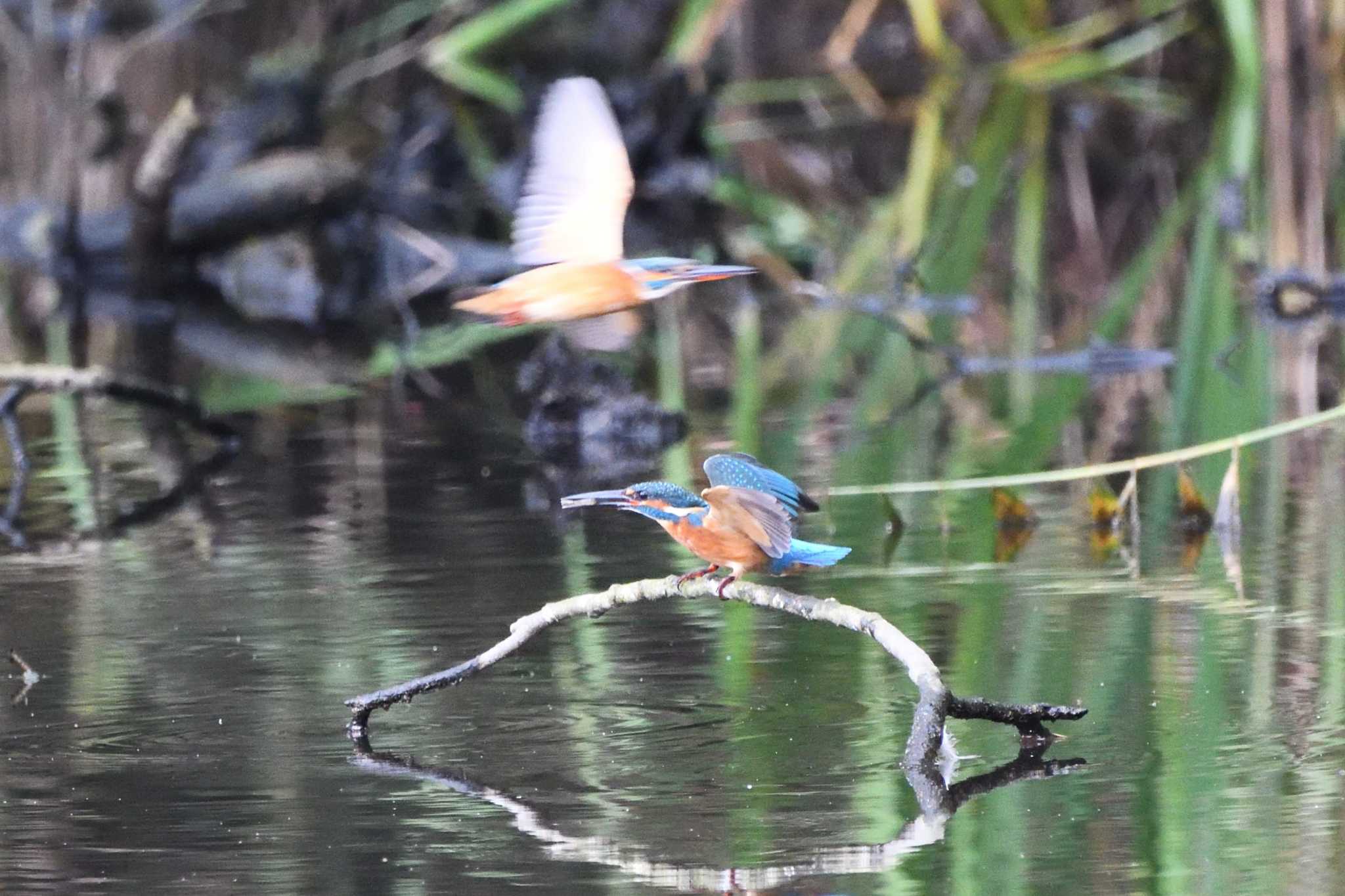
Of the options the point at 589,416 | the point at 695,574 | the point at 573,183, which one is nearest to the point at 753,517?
the point at 695,574

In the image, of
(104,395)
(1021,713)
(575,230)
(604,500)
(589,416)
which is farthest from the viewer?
(589,416)

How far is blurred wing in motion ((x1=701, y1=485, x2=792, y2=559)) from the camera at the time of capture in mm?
3314

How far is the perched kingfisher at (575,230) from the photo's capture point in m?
3.61

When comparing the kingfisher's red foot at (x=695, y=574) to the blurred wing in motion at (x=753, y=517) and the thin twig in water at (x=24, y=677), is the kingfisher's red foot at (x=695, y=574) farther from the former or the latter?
the thin twig in water at (x=24, y=677)

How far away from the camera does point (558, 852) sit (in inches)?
126

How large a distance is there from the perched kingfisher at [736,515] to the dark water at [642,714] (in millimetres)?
327

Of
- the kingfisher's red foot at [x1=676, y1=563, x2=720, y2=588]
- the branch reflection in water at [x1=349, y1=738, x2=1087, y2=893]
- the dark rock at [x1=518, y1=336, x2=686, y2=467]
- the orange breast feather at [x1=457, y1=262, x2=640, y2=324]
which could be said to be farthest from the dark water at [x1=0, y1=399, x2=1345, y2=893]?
the dark rock at [x1=518, y1=336, x2=686, y2=467]

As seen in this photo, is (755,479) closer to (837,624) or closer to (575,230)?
(837,624)

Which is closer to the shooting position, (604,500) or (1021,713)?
(604,500)

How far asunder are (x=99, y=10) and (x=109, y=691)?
758 centimetres

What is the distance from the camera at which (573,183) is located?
3908 mm

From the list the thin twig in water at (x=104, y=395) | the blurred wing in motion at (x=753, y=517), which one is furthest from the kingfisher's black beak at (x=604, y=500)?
the thin twig in water at (x=104, y=395)

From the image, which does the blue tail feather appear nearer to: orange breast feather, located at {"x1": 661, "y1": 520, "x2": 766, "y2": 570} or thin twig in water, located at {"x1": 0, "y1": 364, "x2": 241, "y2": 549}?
orange breast feather, located at {"x1": 661, "y1": 520, "x2": 766, "y2": 570}

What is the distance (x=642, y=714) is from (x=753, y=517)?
2.22 ft
